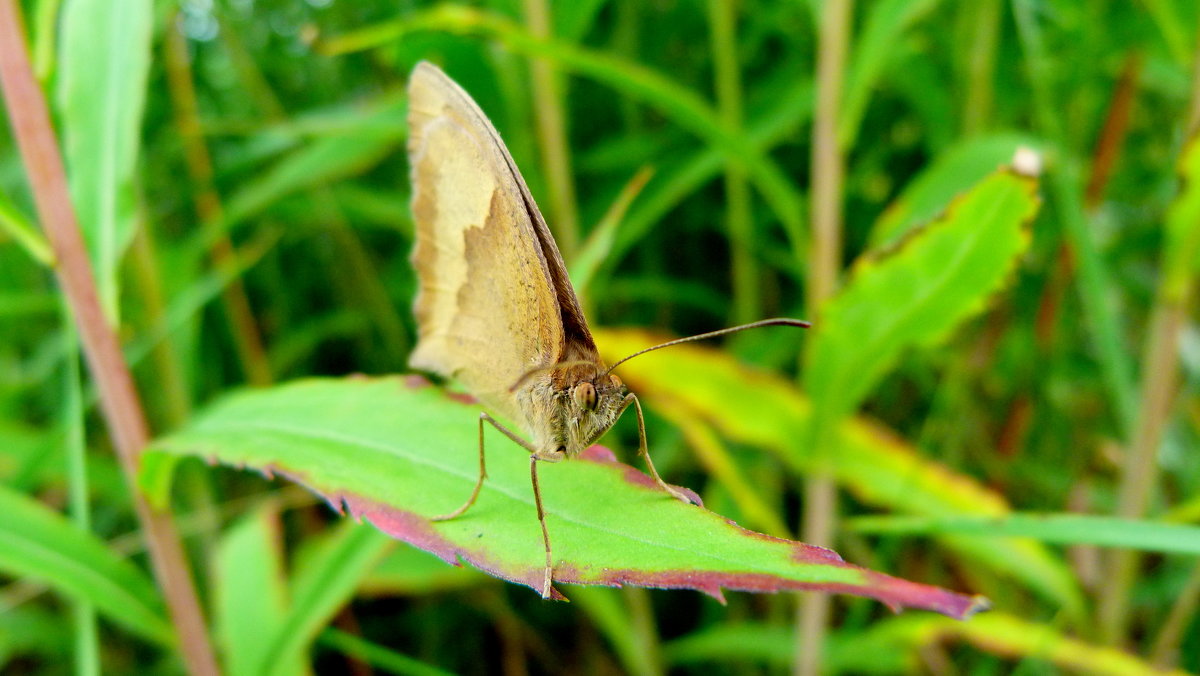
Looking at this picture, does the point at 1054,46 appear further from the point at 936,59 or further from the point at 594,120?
the point at 594,120

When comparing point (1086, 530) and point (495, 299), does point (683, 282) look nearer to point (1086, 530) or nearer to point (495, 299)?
point (495, 299)

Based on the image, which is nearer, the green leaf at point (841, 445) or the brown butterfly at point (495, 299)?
the brown butterfly at point (495, 299)

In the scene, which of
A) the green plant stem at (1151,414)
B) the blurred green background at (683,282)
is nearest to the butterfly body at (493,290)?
the blurred green background at (683,282)

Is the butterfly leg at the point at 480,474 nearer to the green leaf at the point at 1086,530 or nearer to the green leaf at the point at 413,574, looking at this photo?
the green leaf at the point at 1086,530

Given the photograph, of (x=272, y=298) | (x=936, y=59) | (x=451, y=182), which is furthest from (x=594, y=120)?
(x=451, y=182)

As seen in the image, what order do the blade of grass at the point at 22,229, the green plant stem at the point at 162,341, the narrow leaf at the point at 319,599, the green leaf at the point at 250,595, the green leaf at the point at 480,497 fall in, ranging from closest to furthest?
the green leaf at the point at 480,497 → the blade of grass at the point at 22,229 → the narrow leaf at the point at 319,599 → the green leaf at the point at 250,595 → the green plant stem at the point at 162,341

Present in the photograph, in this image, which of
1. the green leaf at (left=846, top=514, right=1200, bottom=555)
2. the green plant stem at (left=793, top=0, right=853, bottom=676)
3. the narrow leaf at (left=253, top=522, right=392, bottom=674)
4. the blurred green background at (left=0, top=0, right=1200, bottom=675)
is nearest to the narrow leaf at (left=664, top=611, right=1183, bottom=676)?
the blurred green background at (left=0, top=0, right=1200, bottom=675)

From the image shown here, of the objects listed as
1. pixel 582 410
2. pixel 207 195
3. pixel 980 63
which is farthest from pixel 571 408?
pixel 207 195
